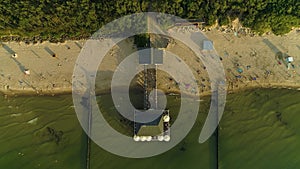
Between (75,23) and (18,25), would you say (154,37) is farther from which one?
(18,25)

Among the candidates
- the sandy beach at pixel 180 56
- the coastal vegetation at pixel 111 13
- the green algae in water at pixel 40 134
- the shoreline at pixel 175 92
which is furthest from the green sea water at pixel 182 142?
the coastal vegetation at pixel 111 13

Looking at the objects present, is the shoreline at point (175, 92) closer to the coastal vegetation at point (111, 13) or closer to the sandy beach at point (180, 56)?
the sandy beach at point (180, 56)

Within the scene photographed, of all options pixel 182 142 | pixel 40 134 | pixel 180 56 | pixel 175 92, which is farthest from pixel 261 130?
pixel 40 134

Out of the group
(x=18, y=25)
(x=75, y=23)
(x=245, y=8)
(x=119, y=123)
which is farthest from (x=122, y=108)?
(x=245, y=8)

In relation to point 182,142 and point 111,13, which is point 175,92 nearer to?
point 182,142

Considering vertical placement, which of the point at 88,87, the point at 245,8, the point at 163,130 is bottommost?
the point at 163,130

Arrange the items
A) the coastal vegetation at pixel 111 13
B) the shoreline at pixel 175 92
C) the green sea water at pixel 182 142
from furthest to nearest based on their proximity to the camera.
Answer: the shoreline at pixel 175 92 → the green sea water at pixel 182 142 → the coastal vegetation at pixel 111 13

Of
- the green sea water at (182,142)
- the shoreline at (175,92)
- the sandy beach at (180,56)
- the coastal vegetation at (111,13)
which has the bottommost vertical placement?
the green sea water at (182,142)
